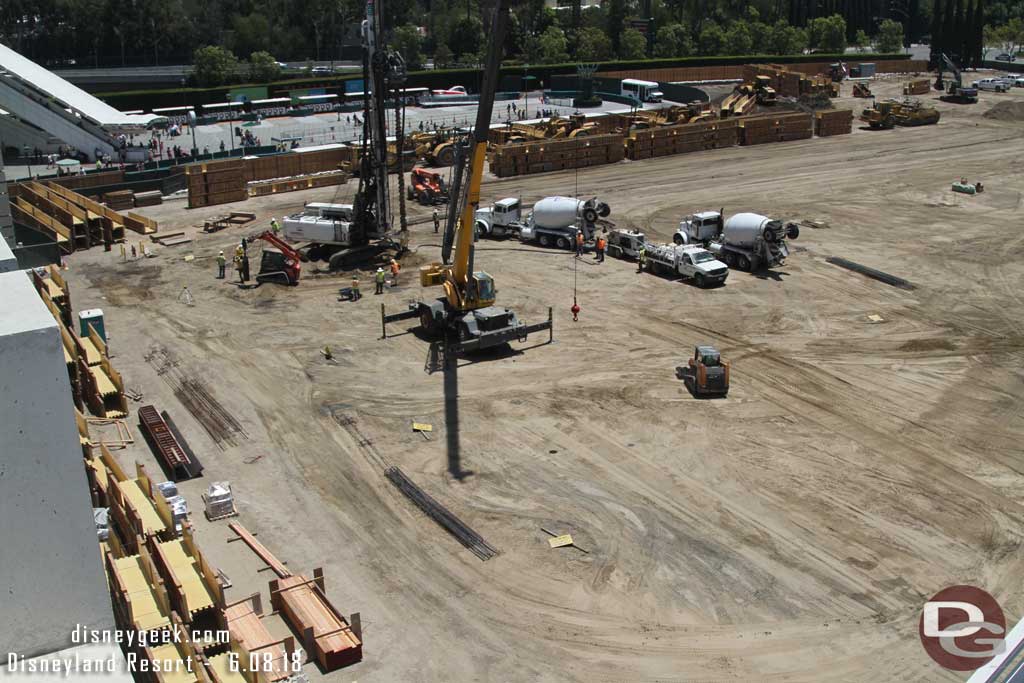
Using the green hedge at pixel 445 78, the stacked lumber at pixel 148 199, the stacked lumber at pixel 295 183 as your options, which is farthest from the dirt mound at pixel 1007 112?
the stacked lumber at pixel 148 199

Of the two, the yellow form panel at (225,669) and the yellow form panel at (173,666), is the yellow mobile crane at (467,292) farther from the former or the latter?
the yellow form panel at (173,666)

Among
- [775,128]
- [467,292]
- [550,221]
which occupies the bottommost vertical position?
[467,292]

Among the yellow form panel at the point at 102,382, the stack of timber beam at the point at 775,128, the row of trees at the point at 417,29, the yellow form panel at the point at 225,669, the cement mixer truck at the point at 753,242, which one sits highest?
the row of trees at the point at 417,29

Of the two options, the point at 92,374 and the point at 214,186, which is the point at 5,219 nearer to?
the point at 92,374

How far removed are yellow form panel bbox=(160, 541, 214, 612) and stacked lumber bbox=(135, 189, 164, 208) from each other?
39.3 metres

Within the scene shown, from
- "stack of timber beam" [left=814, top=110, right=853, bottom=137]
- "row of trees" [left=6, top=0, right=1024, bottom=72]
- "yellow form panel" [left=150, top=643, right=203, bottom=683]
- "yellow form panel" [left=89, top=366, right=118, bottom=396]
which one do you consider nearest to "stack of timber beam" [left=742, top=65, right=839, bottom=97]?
"stack of timber beam" [left=814, top=110, right=853, bottom=137]

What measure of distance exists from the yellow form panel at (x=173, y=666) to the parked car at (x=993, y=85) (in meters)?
102

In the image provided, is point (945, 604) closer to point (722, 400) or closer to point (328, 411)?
point (722, 400)

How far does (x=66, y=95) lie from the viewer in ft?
220

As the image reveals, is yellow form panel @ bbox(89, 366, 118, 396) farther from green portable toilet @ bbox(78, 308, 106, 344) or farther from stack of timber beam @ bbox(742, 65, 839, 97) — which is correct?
stack of timber beam @ bbox(742, 65, 839, 97)

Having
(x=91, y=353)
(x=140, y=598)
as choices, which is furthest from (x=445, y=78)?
(x=140, y=598)

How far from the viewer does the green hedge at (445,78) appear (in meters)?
90.3

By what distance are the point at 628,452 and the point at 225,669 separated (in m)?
13.1

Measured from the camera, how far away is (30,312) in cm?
900
